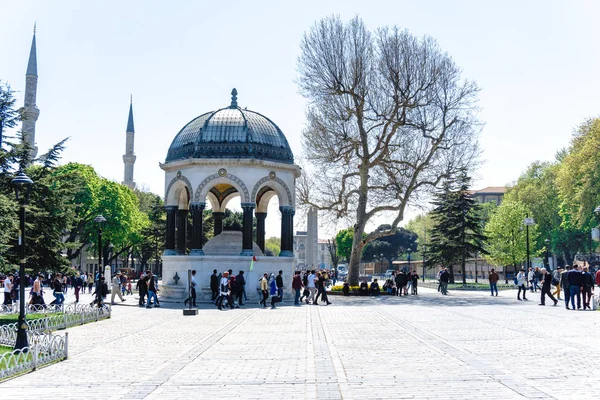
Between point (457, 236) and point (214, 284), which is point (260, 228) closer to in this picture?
point (214, 284)

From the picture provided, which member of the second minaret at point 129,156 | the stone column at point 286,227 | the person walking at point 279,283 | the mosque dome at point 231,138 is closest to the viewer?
the person walking at point 279,283

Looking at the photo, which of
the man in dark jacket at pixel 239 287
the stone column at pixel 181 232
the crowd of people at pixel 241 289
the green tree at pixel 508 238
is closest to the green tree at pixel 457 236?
the green tree at pixel 508 238

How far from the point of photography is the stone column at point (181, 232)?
31331mm

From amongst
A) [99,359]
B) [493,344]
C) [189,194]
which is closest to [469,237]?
[189,194]

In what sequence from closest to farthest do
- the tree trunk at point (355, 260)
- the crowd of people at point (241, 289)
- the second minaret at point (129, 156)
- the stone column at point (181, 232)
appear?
the crowd of people at point (241, 289) < the stone column at point (181, 232) < the tree trunk at point (355, 260) < the second minaret at point (129, 156)

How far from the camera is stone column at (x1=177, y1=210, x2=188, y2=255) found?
103ft

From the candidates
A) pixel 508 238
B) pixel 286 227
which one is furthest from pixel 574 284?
pixel 508 238

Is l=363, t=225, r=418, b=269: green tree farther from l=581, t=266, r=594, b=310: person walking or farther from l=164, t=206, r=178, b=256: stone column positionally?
l=581, t=266, r=594, b=310: person walking

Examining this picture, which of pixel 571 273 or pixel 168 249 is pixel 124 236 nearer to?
pixel 168 249

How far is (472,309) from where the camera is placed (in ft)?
78.2

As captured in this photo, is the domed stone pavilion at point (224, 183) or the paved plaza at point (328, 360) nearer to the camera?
the paved plaza at point (328, 360)

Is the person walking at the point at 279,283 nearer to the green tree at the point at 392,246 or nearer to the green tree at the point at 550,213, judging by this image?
the green tree at the point at 550,213

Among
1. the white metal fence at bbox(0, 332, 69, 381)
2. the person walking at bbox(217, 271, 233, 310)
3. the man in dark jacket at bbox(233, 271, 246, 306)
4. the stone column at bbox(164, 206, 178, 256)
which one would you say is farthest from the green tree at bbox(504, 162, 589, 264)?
the white metal fence at bbox(0, 332, 69, 381)

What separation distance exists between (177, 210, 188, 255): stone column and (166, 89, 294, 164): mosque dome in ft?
9.57
